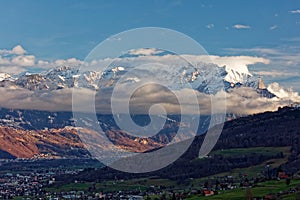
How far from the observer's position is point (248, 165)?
188000mm

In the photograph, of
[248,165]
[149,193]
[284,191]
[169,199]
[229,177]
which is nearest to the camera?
[284,191]

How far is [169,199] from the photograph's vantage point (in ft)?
422

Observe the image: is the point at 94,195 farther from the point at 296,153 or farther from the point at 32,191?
the point at 296,153

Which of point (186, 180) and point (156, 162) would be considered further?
point (156, 162)

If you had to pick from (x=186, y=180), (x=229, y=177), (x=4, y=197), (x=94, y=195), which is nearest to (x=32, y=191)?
(x=4, y=197)

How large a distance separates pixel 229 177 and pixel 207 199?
198 ft

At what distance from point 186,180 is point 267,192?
217ft

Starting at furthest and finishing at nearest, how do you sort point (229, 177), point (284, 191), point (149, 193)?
1. point (229, 177)
2. point (149, 193)
3. point (284, 191)

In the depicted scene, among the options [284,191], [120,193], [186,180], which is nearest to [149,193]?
[120,193]

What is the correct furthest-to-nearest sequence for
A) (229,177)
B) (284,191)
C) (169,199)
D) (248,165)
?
(248,165), (229,177), (169,199), (284,191)

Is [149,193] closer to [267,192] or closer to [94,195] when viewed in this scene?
[94,195]

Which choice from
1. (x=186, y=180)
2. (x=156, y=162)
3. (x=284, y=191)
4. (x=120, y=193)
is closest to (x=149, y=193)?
(x=120, y=193)

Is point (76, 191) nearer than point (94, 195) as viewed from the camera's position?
No

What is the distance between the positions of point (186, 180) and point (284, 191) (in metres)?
68.2
